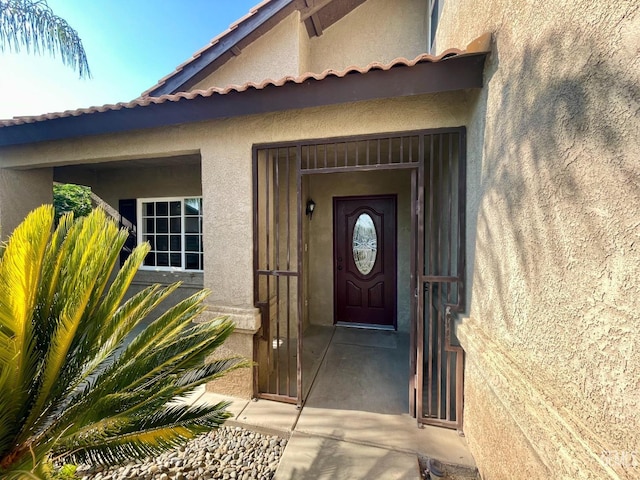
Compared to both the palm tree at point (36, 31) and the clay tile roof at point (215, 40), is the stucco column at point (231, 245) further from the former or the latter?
A: the palm tree at point (36, 31)

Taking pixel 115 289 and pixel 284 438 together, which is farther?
pixel 284 438

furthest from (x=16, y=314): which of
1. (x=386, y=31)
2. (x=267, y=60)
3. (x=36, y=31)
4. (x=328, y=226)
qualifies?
(x=36, y=31)

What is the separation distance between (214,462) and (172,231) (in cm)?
516

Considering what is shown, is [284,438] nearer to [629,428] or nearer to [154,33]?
[629,428]

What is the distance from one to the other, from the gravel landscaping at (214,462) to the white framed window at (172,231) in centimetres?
390

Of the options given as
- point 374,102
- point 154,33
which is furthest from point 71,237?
point 154,33

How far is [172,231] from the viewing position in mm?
6270

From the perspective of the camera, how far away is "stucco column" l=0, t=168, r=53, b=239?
4.31 metres

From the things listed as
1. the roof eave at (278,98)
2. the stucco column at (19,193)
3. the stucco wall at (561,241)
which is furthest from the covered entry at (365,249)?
the stucco column at (19,193)

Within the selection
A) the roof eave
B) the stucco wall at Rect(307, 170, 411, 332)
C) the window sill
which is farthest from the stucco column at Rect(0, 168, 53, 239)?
the stucco wall at Rect(307, 170, 411, 332)

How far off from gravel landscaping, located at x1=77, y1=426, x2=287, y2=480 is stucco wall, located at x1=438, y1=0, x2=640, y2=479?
2.05 meters

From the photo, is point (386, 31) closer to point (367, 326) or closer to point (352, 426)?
point (367, 326)

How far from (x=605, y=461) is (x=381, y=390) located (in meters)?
2.80

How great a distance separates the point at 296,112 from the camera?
3.11 metres
